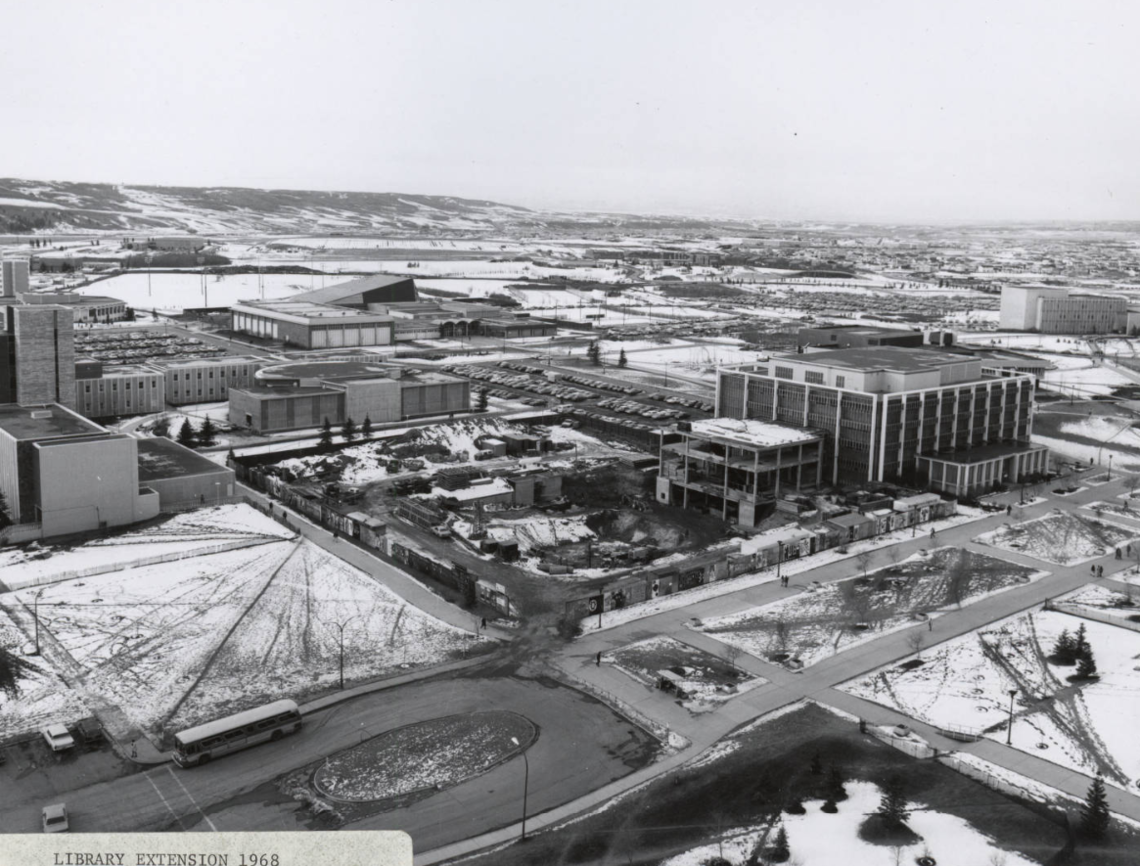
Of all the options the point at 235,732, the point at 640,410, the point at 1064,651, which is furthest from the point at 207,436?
the point at 1064,651

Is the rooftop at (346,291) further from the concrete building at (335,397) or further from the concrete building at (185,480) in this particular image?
the concrete building at (185,480)

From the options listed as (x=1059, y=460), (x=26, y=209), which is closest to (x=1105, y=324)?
(x=1059, y=460)

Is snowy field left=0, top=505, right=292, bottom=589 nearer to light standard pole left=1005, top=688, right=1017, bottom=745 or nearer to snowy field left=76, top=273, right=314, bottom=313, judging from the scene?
light standard pole left=1005, top=688, right=1017, bottom=745

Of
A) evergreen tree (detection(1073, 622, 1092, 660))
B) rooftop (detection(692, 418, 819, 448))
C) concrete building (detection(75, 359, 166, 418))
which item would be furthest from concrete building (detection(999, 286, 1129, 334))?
evergreen tree (detection(1073, 622, 1092, 660))

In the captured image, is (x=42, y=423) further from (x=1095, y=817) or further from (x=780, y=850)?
(x=1095, y=817)

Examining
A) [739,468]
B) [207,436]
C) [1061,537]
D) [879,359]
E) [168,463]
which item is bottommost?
[1061,537]

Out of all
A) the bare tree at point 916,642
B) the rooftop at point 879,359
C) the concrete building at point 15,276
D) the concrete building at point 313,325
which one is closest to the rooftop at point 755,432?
the rooftop at point 879,359
